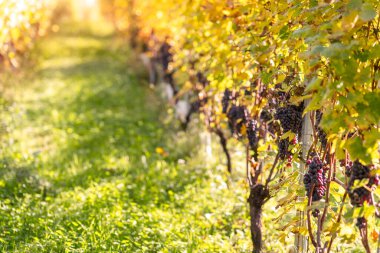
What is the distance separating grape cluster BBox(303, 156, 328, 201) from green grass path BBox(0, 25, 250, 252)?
1539 mm

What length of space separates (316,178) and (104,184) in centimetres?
334

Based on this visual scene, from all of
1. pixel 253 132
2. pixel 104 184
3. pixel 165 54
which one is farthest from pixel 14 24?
pixel 253 132

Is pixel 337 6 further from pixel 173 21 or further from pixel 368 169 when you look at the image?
pixel 173 21

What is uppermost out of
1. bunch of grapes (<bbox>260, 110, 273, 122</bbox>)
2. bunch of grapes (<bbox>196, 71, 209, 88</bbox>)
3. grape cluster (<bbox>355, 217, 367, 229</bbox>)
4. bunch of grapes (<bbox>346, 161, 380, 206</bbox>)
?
bunch of grapes (<bbox>196, 71, 209, 88</bbox>)

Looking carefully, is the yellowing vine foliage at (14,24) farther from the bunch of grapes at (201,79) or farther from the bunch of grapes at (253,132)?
the bunch of grapes at (253,132)

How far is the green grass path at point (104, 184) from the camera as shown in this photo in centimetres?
450

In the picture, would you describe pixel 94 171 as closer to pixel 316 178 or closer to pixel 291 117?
pixel 291 117

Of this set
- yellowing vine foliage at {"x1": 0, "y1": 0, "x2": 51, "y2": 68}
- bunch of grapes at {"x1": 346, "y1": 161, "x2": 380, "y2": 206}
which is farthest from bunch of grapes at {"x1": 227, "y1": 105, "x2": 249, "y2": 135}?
yellowing vine foliage at {"x1": 0, "y1": 0, "x2": 51, "y2": 68}

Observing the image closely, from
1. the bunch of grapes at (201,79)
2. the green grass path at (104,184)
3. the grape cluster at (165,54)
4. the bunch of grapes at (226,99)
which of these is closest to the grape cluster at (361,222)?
the green grass path at (104,184)

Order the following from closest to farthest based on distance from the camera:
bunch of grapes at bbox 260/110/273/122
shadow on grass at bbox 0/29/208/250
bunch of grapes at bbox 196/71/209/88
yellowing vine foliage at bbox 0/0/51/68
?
bunch of grapes at bbox 260/110/273/122 < shadow on grass at bbox 0/29/208/250 < bunch of grapes at bbox 196/71/209/88 < yellowing vine foliage at bbox 0/0/51/68

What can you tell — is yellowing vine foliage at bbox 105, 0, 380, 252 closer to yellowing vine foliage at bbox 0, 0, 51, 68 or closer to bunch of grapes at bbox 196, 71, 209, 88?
bunch of grapes at bbox 196, 71, 209, 88

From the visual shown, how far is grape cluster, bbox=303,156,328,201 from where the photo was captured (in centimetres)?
309

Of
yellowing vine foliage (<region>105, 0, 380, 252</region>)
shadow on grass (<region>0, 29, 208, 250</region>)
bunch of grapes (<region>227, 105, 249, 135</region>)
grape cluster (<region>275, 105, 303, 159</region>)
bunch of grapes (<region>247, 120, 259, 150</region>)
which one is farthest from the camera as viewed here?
bunch of grapes (<region>227, 105, 249, 135</region>)

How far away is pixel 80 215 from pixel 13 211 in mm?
669
